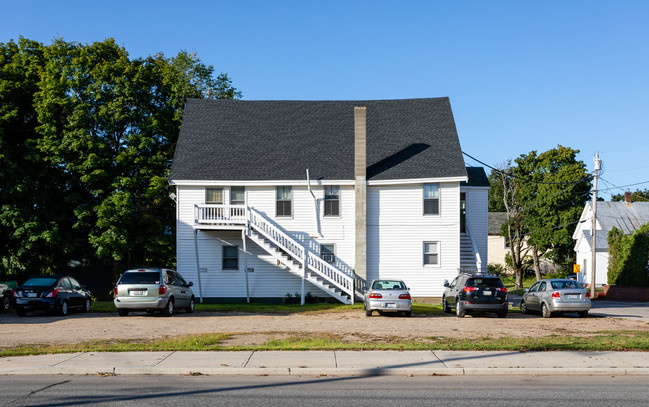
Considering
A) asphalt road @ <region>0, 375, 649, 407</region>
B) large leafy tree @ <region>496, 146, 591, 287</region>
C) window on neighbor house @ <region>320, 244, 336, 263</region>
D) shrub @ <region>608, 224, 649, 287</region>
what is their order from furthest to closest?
1. large leafy tree @ <region>496, 146, 591, 287</region>
2. shrub @ <region>608, 224, 649, 287</region>
3. window on neighbor house @ <region>320, 244, 336, 263</region>
4. asphalt road @ <region>0, 375, 649, 407</region>

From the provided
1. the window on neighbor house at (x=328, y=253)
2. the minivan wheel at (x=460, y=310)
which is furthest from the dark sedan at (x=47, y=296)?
the minivan wheel at (x=460, y=310)

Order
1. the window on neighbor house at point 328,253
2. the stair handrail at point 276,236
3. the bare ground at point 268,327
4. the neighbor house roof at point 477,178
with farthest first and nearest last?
the neighbor house roof at point 477,178 < the window on neighbor house at point 328,253 < the stair handrail at point 276,236 < the bare ground at point 268,327

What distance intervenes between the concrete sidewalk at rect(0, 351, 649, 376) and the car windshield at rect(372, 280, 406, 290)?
35.7 ft

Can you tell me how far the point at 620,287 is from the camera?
40906 millimetres

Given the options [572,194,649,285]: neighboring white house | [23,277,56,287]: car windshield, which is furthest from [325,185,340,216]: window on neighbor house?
[572,194,649,285]: neighboring white house

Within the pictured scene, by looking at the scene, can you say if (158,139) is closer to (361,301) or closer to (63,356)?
(361,301)

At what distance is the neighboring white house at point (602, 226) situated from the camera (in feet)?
174

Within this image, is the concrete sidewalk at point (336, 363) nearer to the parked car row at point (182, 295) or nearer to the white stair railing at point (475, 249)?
the parked car row at point (182, 295)

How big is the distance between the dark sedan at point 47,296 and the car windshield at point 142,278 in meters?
2.98

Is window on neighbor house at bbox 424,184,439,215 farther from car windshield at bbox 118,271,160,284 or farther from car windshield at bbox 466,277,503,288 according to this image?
car windshield at bbox 118,271,160,284

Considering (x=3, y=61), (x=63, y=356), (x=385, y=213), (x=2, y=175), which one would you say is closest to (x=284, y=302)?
(x=385, y=213)

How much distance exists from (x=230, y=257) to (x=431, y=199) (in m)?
10.9

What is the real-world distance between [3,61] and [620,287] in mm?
41165

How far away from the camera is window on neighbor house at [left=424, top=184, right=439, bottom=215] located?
31.9 m
